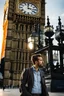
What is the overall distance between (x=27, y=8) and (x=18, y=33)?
22.5ft

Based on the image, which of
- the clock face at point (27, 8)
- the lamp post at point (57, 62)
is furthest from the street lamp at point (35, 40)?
the clock face at point (27, 8)

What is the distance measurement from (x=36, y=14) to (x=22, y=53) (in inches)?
434

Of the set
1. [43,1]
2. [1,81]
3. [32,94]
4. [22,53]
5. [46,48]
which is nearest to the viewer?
[32,94]

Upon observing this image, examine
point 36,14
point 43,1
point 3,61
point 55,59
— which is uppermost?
point 43,1

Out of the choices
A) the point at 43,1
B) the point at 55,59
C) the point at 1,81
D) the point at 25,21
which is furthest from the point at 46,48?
the point at 43,1

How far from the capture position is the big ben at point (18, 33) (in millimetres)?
48188

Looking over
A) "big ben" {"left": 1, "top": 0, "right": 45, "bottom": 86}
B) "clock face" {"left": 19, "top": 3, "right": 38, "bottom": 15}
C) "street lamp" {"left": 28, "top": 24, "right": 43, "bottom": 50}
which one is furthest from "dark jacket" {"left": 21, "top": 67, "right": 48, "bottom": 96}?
"clock face" {"left": 19, "top": 3, "right": 38, "bottom": 15}

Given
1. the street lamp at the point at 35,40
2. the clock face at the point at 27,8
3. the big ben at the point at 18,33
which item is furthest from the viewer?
the clock face at the point at 27,8

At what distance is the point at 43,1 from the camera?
186 ft

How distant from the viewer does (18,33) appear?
169 feet

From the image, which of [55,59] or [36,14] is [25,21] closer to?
[36,14]

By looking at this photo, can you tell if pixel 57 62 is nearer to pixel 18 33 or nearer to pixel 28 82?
pixel 28 82

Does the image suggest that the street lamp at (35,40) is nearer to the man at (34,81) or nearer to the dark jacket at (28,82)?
the man at (34,81)

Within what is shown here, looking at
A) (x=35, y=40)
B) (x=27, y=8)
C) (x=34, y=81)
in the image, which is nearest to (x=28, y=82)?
(x=34, y=81)
